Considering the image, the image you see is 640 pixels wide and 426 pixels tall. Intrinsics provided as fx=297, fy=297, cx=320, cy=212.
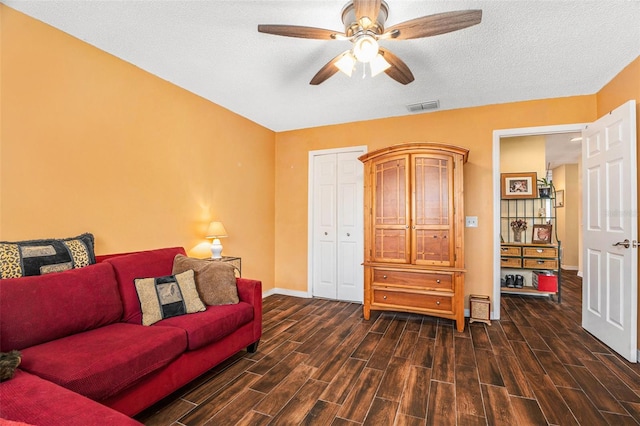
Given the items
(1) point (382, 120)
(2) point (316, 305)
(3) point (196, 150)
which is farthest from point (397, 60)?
(2) point (316, 305)

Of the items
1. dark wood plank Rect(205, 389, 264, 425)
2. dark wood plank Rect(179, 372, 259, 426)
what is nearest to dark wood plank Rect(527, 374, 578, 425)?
dark wood plank Rect(205, 389, 264, 425)

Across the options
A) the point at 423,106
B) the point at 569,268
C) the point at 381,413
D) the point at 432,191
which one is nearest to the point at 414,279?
the point at 432,191

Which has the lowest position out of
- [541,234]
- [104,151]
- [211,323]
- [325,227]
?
[211,323]

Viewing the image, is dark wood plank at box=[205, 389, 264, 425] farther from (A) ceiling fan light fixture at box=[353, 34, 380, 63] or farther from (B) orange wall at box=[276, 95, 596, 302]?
(B) orange wall at box=[276, 95, 596, 302]

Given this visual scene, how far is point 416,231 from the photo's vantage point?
3344mm

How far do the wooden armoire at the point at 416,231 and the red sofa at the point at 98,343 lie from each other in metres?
1.77

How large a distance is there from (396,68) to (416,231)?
1.77 meters

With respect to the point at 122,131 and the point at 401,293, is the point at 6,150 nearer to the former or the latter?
the point at 122,131

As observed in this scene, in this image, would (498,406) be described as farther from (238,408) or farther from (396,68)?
(396,68)

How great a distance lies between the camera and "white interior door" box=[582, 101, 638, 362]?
2502mm

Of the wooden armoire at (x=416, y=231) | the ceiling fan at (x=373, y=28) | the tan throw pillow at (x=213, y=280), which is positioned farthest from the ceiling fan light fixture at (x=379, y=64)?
the tan throw pillow at (x=213, y=280)

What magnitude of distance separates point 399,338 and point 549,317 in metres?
2.07

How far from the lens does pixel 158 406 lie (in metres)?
1.88

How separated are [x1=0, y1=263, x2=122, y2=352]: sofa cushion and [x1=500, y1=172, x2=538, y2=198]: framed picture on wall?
540 cm
